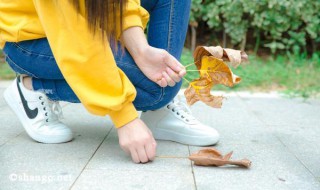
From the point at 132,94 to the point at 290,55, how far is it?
101 inches

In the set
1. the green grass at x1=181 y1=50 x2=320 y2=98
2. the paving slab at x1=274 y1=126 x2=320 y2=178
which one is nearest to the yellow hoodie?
the paving slab at x1=274 y1=126 x2=320 y2=178

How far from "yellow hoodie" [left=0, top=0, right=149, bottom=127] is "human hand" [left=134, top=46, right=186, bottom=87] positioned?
3.4 inches

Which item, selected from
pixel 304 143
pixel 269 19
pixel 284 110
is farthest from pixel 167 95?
pixel 269 19

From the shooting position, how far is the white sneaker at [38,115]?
1266mm

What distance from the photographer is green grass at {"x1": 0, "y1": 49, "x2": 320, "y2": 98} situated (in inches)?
100

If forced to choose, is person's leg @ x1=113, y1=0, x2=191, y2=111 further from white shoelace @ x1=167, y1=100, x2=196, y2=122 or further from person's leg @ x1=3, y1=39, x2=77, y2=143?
person's leg @ x1=3, y1=39, x2=77, y2=143

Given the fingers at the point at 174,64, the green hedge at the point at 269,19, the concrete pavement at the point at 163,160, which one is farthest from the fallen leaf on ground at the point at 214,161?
the green hedge at the point at 269,19

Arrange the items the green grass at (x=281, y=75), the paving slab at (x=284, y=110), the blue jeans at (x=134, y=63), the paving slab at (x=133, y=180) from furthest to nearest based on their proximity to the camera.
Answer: the green grass at (x=281, y=75) → the paving slab at (x=284, y=110) → the blue jeans at (x=134, y=63) → the paving slab at (x=133, y=180)

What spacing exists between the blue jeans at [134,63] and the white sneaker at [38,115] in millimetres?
35

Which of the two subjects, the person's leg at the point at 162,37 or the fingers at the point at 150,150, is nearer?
the fingers at the point at 150,150

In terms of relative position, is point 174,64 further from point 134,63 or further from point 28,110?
point 28,110

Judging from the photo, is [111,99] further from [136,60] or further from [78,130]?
[78,130]

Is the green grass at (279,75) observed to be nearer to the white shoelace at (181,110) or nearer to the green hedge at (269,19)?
the green hedge at (269,19)

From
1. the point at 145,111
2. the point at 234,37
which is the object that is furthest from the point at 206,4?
the point at 145,111
